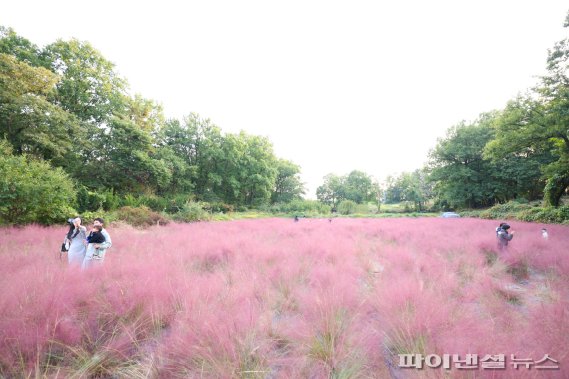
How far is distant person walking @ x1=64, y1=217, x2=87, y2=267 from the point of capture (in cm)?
478

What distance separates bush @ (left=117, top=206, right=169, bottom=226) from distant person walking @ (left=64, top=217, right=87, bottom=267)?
9313mm

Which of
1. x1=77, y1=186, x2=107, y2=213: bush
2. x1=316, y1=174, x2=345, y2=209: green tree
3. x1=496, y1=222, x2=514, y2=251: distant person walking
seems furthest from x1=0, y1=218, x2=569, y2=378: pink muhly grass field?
x1=316, y1=174, x2=345, y2=209: green tree

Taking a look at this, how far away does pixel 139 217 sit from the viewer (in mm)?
13875

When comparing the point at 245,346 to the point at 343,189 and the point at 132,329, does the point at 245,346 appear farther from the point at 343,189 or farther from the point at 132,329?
the point at 343,189

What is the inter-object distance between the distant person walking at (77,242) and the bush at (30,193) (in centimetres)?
714

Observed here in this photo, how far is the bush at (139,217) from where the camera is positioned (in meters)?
13.5

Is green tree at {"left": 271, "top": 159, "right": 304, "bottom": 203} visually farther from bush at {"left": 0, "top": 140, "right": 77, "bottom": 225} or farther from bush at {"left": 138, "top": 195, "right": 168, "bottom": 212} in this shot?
bush at {"left": 0, "top": 140, "right": 77, "bottom": 225}

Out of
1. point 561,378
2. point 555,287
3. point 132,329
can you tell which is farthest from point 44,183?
point 555,287

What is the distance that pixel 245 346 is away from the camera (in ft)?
7.13

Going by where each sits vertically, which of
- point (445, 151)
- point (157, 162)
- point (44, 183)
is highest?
point (445, 151)

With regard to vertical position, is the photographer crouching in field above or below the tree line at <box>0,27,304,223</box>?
below

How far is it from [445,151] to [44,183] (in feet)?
132

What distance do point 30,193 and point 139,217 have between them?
5.06m

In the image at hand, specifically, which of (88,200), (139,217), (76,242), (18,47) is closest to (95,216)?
(139,217)
